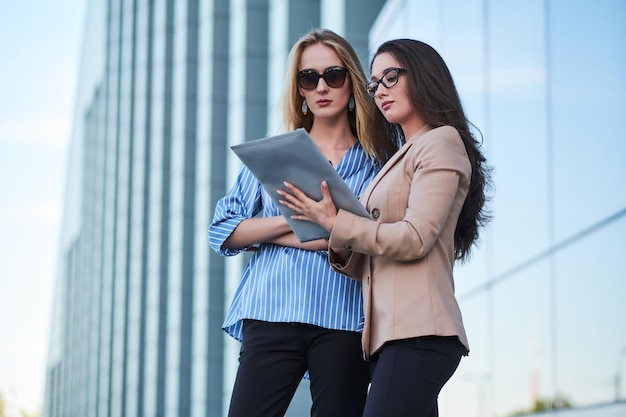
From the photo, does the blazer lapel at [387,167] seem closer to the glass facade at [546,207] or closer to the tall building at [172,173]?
the glass facade at [546,207]

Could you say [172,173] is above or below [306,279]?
above

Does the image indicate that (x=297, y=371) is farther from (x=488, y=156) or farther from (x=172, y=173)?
(x=172, y=173)

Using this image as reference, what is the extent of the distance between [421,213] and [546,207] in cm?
485

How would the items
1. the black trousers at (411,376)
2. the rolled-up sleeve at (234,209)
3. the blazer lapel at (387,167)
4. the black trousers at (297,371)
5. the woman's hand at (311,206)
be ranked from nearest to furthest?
the black trousers at (411,376), the woman's hand at (311,206), the blazer lapel at (387,167), the black trousers at (297,371), the rolled-up sleeve at (234,209)

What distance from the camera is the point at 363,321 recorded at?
→ 12.1 ft

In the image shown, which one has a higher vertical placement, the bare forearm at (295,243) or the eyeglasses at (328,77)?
the eyeglasses at (328,77)

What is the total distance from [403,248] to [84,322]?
50255mm

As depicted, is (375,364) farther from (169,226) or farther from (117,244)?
(117,244)

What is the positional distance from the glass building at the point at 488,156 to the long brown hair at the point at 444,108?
2747 millimetres

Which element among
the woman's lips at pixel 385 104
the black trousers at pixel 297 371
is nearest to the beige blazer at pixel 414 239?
the woman's lips at pixel 385 104

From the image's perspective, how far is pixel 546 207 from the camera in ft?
25.5

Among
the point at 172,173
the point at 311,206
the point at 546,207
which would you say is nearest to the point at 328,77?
the point at 311,206

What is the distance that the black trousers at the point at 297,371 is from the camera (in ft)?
12.0

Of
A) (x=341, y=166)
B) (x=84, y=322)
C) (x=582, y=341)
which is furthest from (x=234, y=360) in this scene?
(x=84, y=322)
